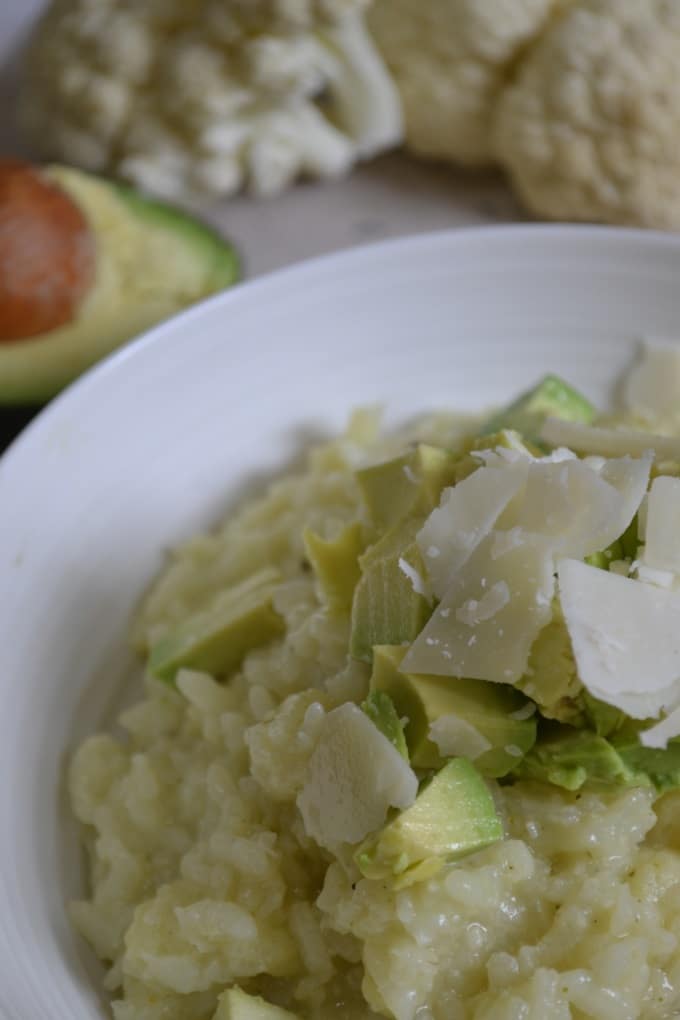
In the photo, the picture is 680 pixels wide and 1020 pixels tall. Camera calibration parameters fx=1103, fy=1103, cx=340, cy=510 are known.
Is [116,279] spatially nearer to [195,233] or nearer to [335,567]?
[195,233]

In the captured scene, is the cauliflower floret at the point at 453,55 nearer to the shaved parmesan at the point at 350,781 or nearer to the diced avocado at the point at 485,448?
the diced avocado at the point at 485,448

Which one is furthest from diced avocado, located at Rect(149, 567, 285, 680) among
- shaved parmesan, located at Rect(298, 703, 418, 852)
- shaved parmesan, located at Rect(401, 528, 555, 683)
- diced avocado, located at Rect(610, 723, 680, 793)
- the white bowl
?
diced avocado, located at Rect(610, 723, 680, 793)

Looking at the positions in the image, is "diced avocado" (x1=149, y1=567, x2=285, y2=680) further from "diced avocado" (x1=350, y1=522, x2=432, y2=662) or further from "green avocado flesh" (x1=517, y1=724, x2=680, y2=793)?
"green avocado flesh" (x1=517, y1=724, x2=680, y2=793)

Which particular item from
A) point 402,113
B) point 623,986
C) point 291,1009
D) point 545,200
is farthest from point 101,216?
point 623,986

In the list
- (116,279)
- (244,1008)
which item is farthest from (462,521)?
(116,279)

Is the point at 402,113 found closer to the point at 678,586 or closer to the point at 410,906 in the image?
the point at 678,586

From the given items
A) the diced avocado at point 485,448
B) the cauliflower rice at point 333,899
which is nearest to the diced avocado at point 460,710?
the cauliflower rice at point 333,899
